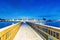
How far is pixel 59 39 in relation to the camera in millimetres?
4340

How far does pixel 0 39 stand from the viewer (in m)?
3.77

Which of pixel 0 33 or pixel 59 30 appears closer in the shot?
pixel 0 33

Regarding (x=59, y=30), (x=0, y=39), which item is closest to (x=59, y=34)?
(x=59, y=30)

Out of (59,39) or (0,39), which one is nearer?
(0,39)

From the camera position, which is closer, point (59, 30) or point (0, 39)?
point (0, 39)

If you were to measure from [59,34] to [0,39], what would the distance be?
1898 mm

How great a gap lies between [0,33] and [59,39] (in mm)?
1954

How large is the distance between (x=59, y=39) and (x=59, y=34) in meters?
0.18

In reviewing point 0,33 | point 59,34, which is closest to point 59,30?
point 59,34

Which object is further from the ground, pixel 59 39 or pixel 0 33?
pixel 0 33

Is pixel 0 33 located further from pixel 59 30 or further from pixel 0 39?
pixel 59 30

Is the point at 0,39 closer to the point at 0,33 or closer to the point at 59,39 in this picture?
the point at 0,33

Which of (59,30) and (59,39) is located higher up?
Answer: (59,30)

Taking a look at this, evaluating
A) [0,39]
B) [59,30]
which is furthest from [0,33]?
[59,30]
